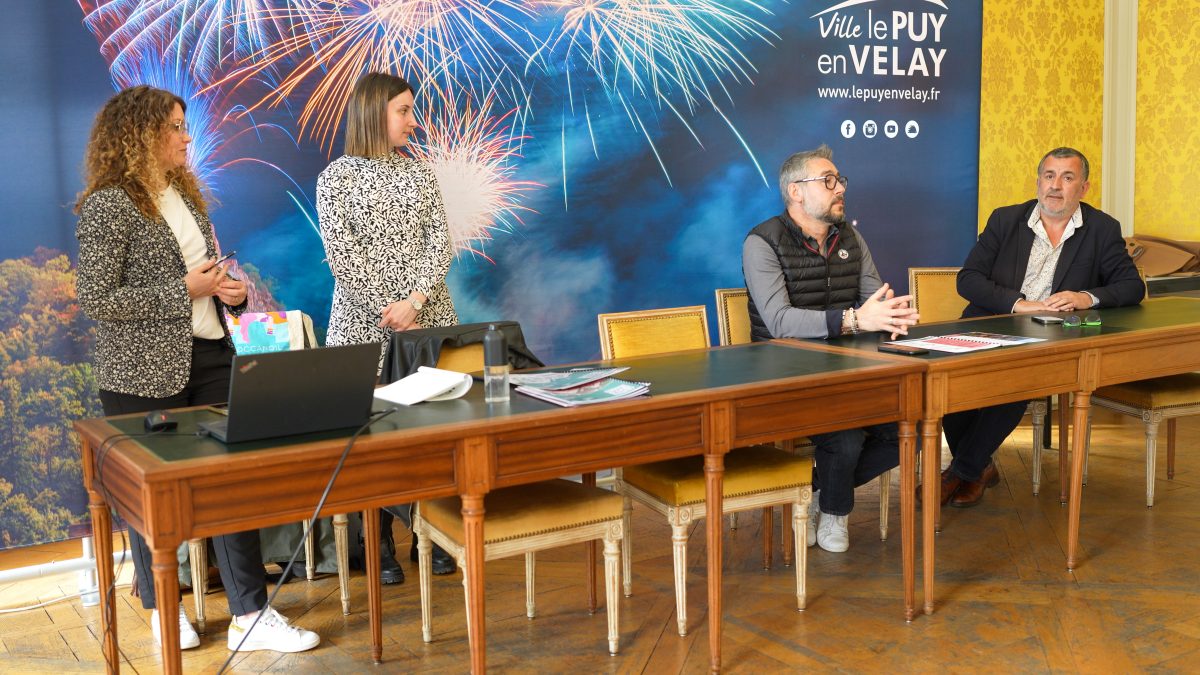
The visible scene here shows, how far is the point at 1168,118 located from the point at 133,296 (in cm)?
580

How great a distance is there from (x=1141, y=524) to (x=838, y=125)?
8.14 ft

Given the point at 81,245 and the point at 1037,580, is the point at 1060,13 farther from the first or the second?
the point at 81,245

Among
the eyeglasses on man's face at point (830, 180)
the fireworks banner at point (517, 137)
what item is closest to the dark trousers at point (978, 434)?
the eyeglasses on man's face at point (830, 180)

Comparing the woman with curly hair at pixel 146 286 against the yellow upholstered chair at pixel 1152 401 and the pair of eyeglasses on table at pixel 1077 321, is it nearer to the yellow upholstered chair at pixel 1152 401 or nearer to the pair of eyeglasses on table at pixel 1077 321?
the pair of eyeglasses on table at pixel 1077 321

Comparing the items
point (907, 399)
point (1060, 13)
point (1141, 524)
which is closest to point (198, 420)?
point (907, 399)

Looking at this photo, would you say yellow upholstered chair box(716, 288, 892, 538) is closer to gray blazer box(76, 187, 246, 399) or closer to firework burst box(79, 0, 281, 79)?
gray blazer box(76, 187, 246, 399)

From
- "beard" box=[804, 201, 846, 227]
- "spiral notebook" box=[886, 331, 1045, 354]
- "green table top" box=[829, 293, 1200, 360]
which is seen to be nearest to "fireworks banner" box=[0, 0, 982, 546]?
"beard" box=[804, 201, 846, 227]

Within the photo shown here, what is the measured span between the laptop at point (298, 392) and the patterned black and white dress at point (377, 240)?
4.37ft

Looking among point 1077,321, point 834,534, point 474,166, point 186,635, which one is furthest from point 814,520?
point 186,635

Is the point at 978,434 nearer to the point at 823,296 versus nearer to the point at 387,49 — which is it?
the point at 823,296

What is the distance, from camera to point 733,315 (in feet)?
12.9

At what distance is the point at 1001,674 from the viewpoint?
8.98 ft

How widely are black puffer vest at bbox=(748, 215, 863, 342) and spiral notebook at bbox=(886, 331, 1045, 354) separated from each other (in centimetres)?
44

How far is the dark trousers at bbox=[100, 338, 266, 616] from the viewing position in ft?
9.64
